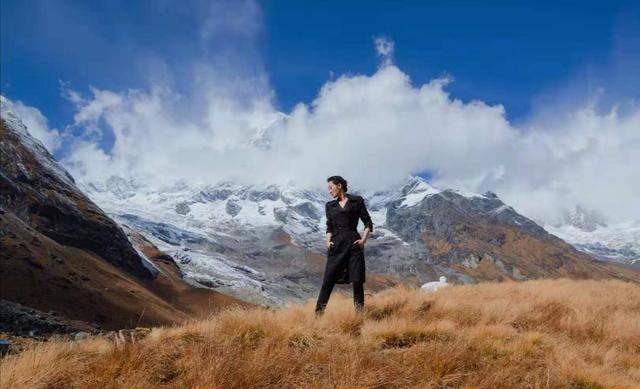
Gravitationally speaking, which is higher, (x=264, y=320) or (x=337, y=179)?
(x=337, y=179)

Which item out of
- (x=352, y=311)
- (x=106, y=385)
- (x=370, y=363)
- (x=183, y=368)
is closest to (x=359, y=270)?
(x=352, y=311)

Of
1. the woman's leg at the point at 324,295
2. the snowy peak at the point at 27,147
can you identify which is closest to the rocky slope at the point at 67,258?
the snowy peak at the point at 27,147

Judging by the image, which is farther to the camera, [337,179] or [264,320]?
[337,179]

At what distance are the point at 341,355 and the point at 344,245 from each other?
3.32 metres

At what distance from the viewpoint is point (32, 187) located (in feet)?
405

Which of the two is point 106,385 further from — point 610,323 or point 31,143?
point 31,143

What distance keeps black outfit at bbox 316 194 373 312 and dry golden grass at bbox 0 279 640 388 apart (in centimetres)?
38

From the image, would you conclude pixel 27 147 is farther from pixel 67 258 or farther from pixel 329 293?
pixel 329 293

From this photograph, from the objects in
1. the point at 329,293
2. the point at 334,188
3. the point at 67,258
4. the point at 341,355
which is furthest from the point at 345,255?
the point at 67,258

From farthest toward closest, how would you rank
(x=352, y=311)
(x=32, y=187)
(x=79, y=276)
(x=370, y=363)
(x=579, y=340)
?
(x=32, y=187)
(x=79, y=276)
(x=579, y=340)
(x=352, y=311)
(x=370, y=363)

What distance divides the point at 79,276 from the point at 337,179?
317 ft

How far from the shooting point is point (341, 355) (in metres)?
5.51

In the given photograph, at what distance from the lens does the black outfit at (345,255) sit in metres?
8.59

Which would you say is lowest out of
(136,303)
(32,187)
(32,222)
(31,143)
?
(136,303)
